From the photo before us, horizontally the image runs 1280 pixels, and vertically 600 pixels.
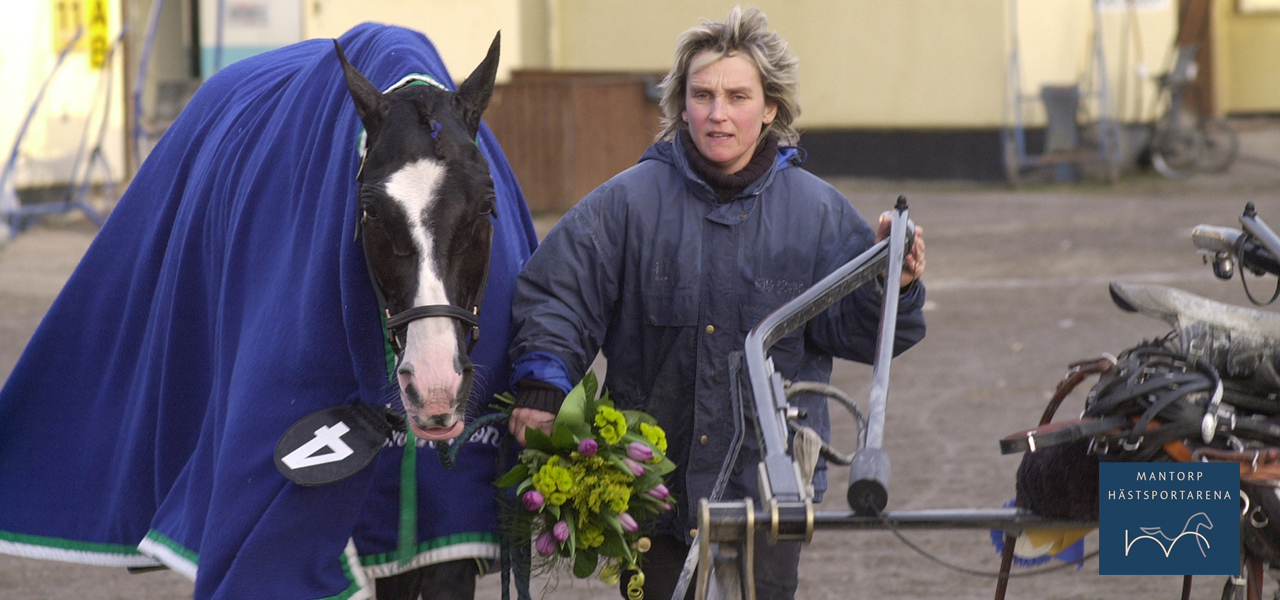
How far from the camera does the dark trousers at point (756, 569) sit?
3037 mm

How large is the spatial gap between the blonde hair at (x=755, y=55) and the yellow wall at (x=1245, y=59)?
19.1m

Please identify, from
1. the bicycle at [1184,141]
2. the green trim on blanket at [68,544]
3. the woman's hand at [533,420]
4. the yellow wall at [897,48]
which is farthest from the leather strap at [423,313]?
the bicycle at [1184,141]

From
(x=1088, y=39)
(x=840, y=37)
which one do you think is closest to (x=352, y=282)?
(x=840, y=37)

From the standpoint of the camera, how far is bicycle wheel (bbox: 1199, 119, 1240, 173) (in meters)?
16.8

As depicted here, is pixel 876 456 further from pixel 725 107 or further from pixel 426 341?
pixel 725 107

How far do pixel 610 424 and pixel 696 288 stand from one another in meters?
0.40

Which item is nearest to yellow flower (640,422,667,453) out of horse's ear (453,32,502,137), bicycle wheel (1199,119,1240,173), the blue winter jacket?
the blue winter jacket

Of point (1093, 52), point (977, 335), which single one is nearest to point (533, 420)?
point (977, 335)

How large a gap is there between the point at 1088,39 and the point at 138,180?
1507 centimetres

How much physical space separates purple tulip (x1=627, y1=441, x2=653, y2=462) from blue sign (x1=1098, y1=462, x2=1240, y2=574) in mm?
904

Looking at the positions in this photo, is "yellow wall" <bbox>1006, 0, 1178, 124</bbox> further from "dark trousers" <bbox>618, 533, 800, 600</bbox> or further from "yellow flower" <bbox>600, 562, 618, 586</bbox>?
"yellow flower" <bbox>600, 562, 618, 586</bbox>

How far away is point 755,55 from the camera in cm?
307

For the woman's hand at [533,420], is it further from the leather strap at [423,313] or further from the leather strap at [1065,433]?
the leather strap at [1065,433]

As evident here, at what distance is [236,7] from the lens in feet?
44.8
